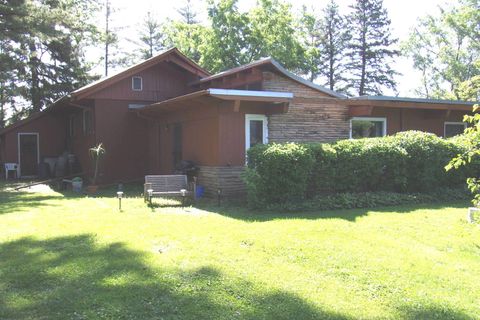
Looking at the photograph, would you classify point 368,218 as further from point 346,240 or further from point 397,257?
point 397,257

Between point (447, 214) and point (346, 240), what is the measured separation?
328 cm

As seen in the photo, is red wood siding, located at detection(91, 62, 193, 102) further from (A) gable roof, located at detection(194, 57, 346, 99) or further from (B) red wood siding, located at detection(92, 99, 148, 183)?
(A) gable roof, located at detection(194, 57, 346, 99)

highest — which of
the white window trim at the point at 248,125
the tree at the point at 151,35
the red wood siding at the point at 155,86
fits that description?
the tree at the point at 151,35

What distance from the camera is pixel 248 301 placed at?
12.5 ft

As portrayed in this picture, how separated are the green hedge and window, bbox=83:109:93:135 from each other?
908 centimetres

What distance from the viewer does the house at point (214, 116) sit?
10500mm

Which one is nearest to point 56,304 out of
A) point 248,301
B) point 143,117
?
point 248,301

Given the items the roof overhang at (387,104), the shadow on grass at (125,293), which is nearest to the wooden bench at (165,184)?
the shadow on grass at (125,293)

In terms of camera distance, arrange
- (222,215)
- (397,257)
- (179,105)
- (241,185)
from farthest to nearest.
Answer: (179,105), (241,185), (222,215), (397,257)

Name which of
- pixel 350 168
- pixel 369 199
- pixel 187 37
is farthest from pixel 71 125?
pixel 187 37

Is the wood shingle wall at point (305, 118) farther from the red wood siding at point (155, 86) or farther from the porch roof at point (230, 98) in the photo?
the red wood siding at point (155, 86)

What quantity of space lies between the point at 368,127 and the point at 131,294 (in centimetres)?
1146

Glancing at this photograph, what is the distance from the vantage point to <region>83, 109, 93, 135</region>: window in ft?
51.9

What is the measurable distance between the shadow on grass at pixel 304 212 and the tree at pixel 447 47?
97.4 ft
